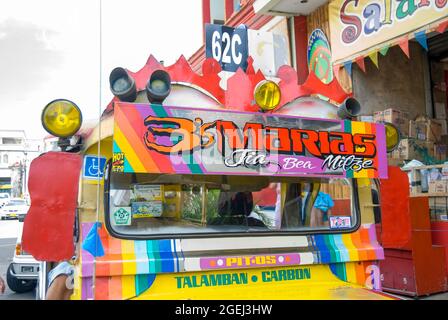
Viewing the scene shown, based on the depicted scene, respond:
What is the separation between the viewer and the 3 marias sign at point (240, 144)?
2457 mm

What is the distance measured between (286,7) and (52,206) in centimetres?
821

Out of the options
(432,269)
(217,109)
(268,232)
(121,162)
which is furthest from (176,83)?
(432,269)

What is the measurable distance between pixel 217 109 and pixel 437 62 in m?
8.95

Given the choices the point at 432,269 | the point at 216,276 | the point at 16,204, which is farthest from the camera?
the point at 16,204

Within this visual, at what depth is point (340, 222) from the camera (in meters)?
3.16

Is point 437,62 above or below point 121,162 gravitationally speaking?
above

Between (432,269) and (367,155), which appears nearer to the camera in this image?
(367,155)

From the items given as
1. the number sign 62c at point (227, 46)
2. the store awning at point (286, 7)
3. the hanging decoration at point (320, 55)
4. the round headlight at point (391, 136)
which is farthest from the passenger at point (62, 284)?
the store awning at point (286, 7)

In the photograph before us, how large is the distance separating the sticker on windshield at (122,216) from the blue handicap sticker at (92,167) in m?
0.24

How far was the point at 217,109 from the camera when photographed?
8.75ft

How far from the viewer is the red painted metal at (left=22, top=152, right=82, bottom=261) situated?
7.73ft
